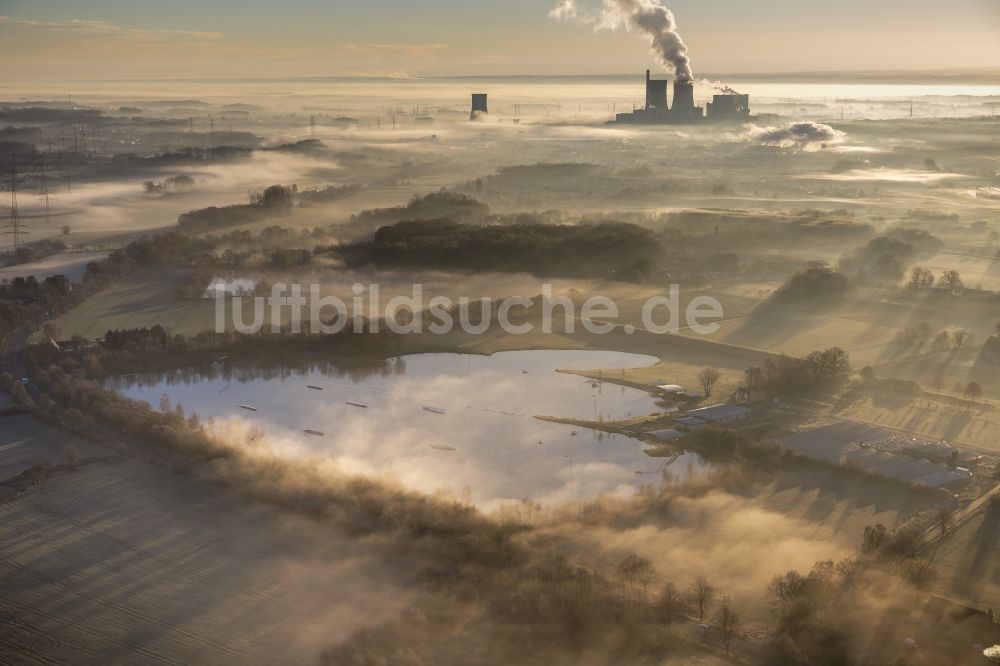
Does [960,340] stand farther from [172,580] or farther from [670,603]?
[172,580]

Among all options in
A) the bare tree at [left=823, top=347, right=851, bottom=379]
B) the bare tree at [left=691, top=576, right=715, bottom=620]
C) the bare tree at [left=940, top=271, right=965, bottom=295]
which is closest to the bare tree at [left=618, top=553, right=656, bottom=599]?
the bare tree at [left=691, top=576, right=715, bottom=620]

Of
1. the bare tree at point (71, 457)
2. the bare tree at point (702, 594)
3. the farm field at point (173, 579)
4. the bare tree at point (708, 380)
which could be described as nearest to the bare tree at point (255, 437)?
the farm field at point (173, 579)

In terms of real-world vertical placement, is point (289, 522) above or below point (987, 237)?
below

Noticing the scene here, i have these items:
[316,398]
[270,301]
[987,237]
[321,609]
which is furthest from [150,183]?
[321,609]

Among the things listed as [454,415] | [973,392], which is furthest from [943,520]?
[454,415]

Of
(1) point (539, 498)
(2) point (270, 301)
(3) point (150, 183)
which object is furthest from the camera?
(3) point (150, 183)

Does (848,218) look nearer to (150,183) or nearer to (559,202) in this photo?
(559,202)

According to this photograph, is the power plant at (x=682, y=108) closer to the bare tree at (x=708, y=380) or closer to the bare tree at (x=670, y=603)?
the bare tree at (x=708, y=380)

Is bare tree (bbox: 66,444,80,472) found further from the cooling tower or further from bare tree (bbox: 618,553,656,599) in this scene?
the cooling tower
